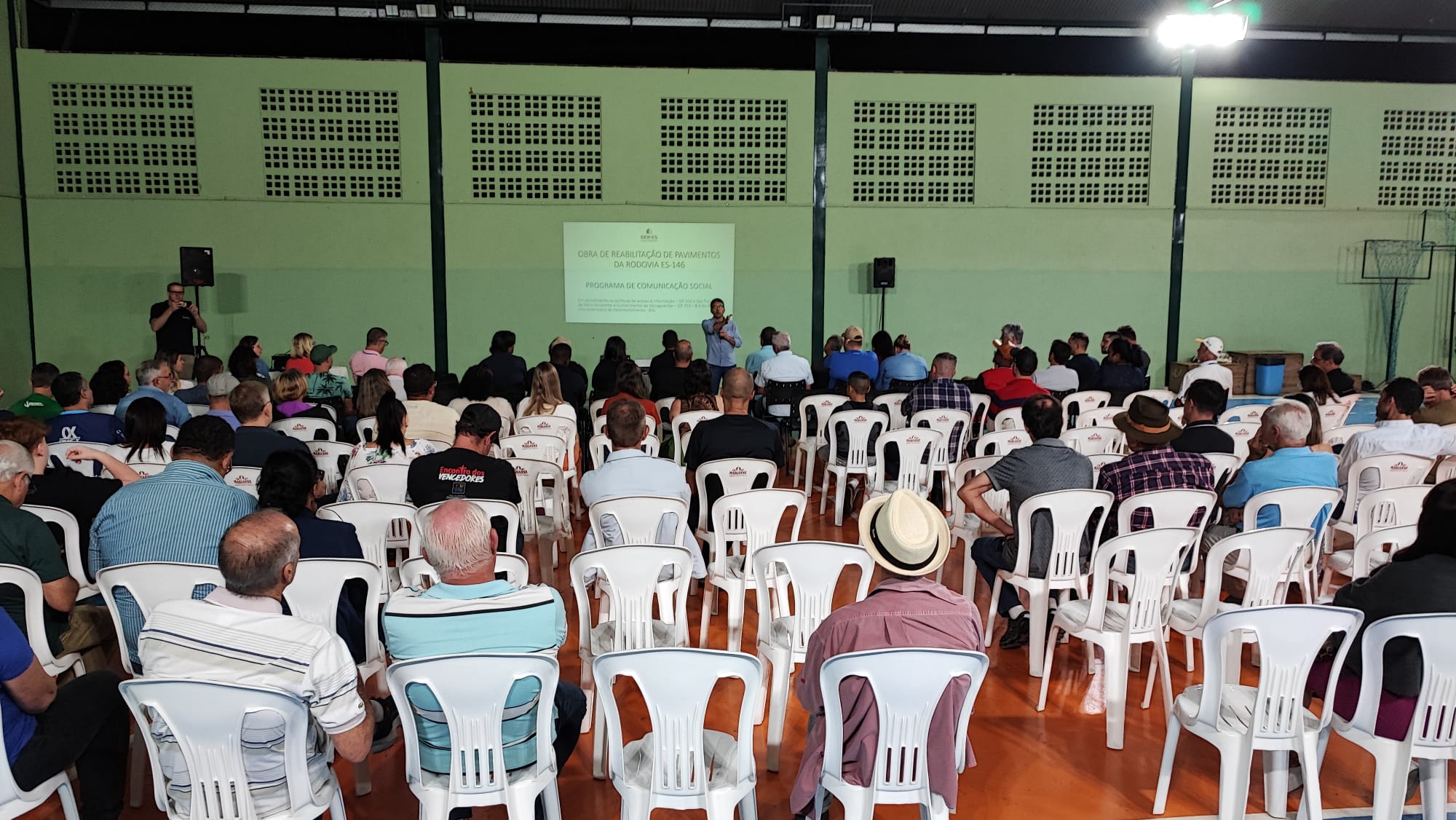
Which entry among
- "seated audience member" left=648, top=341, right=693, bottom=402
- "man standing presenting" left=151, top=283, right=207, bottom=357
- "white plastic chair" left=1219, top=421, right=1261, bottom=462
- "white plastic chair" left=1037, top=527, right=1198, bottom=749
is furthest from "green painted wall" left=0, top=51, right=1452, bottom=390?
"white plastic chair" left=1037, top=527, right=1198, bottom=749

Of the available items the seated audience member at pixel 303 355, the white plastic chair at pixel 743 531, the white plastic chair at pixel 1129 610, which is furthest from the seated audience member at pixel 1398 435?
the seated audience member at pixel 303 355

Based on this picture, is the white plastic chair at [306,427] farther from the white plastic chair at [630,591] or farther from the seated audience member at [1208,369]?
the seated audience member at [1208,369]

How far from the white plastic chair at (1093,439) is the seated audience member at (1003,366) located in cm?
134

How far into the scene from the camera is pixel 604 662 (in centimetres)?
229

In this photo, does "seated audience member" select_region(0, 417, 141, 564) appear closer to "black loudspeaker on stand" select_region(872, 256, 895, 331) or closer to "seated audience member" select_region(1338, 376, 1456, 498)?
"seated audience member" select_region(1338, 376, 1456, 498)

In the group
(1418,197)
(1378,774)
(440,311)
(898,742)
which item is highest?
(1418,197)

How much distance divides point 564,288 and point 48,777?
938 centimetres

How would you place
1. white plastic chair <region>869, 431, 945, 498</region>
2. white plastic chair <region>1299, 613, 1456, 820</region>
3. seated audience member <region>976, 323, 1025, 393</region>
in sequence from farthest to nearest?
seated audience member <region>976, 323, 1025, 393</region>
white plastic chair <region>869, 431, 945, 498</region>
white plastic chair <region>1299, 613, 1456, 820</region>

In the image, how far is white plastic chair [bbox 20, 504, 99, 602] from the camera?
146 inches

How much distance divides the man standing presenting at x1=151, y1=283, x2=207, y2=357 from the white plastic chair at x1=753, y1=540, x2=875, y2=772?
881 centimetres

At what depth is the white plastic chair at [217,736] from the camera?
2109mm

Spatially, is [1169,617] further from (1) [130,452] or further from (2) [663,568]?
(1) [130,452]

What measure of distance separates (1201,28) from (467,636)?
8.84 metres

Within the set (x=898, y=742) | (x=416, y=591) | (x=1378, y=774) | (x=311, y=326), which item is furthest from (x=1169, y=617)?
(x=311, y=326)
